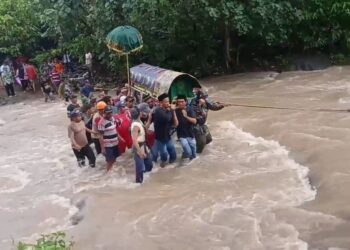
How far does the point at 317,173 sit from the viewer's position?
928 centimetres

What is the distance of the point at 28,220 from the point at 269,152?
4603mm

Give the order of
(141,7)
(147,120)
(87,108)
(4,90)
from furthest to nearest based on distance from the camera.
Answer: (4,90) < (141,7) < (87,108) < (147,120)

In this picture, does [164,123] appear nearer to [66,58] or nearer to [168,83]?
[168,83]

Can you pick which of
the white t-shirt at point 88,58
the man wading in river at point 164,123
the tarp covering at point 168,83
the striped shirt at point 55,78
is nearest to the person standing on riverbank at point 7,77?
the striped shirt at point 55,78

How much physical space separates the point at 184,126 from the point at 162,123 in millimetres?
475

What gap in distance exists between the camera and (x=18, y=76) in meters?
21.1

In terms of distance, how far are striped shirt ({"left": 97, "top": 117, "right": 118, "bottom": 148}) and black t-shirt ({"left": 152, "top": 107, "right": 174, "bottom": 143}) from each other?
0.73 meters

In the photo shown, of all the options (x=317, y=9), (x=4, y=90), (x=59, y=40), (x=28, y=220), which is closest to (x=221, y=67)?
(x=317, y=9)

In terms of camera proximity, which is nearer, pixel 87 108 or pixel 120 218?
pixel 120 218

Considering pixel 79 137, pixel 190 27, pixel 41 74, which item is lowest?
pixel 79 137

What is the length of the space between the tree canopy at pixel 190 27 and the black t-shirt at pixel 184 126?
778 cm

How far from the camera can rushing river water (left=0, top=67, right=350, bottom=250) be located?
7.48 metres

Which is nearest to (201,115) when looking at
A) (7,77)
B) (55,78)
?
(55,78)

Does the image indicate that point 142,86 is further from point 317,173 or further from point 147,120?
point 317,173
